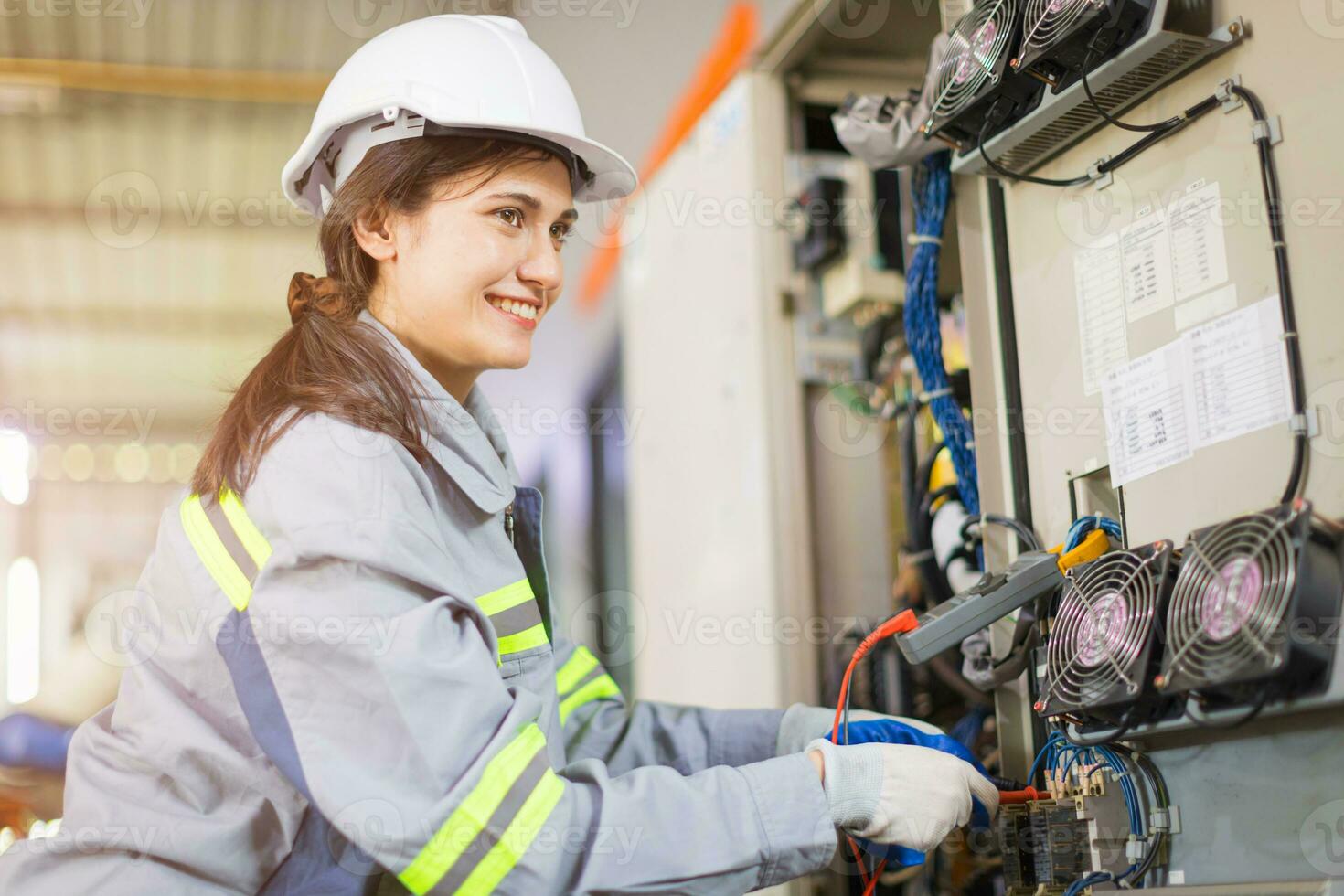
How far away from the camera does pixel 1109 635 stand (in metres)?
1.08

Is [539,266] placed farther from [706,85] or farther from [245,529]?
[706,85]

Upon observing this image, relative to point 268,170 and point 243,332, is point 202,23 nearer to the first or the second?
point 268,170

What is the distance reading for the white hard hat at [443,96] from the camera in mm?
1424

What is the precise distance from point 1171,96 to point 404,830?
3.51ft

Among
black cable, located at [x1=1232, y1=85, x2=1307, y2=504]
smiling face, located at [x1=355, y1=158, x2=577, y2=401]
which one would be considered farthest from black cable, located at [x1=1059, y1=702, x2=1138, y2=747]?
smiling face, located at [x1=355, y1=158, x2=577, y2=401]

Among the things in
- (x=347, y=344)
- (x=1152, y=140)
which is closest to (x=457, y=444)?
(x=347, y=344)

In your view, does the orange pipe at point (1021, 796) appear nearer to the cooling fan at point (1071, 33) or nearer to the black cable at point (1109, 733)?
the black cable at point (1109, 733)

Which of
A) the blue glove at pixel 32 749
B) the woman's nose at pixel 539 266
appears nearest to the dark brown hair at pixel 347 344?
the woman's nose at pixel 539 266

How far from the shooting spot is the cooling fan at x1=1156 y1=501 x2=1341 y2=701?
2.99 feet

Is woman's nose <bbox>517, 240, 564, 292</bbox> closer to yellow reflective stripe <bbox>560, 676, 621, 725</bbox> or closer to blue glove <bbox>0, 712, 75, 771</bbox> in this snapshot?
yellow reflective stripe <bbox>560, 676, 621, 725</bbox>

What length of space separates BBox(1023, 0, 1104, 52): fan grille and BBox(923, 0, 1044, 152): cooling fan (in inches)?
1.5

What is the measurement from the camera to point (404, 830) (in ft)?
3.32

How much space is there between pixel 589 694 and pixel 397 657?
25.6 inches

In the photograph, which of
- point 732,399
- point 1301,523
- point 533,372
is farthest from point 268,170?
point 1301,523
